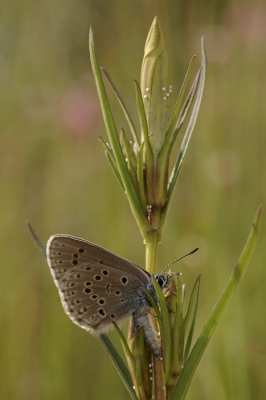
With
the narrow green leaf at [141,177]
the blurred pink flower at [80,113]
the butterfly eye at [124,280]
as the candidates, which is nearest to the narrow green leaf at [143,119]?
the narrow green leaf at [141,177]

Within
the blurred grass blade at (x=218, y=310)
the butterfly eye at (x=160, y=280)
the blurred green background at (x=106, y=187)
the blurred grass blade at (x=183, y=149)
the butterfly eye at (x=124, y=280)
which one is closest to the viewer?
the blurred grass blade at (x=218, y=310)

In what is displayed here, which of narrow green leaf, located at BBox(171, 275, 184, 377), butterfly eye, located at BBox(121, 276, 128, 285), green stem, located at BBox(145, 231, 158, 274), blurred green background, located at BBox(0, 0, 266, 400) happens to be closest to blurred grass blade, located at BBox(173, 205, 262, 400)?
narrow green leaf, located at BBox(171, 275, 184, 377)

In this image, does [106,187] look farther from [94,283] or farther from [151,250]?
[151,250]

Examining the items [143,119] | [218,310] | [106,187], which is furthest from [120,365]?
[106,187]

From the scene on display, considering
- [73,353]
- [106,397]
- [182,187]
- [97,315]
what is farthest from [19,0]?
[97,315]

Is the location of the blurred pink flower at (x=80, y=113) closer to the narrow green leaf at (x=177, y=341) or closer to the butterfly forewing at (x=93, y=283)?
the butterfly forewing at (x=93, y=283)

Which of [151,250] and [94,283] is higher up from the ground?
[151,250]
